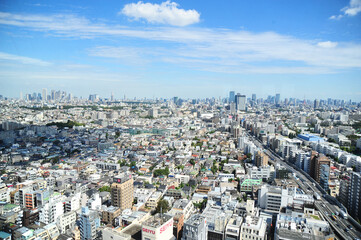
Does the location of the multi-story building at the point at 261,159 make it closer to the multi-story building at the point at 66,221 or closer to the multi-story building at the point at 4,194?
the multi-story building at the point at 66,221

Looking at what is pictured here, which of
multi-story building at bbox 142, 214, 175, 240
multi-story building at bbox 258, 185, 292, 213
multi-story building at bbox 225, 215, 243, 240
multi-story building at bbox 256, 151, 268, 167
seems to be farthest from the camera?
multi-story building at bbox 256, 151, 268, 167

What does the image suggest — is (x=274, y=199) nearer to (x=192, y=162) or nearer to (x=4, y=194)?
(x=192, y=162)

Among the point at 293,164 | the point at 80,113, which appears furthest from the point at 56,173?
the point at 80,113

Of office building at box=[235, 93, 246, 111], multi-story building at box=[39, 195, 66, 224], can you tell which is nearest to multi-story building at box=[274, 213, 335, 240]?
multi-story building at box=[39, 195, 66, 224]

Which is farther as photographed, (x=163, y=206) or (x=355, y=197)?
(x=355, y=197)

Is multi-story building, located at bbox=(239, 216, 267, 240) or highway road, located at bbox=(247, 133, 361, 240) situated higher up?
multi-story building, located at bbox=(239, 216, 267, 240)

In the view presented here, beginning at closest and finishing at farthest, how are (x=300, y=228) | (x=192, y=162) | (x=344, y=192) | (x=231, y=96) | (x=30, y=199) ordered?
(x=300, y=228), (x=30, y=199), (x=344, y=192), (x=192, y=162), (x=231, y=96)

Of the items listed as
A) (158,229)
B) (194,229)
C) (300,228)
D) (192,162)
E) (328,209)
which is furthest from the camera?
(192,162)

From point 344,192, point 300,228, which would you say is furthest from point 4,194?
point 344,192

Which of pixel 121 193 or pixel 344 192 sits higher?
pixel 121 193

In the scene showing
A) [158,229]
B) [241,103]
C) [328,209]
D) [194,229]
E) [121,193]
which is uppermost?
[241,103]

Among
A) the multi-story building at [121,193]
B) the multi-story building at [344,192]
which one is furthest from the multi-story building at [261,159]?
the multi-story building at [121,193]

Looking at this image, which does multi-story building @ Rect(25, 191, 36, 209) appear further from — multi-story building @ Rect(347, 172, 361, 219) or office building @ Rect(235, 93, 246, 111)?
office building @ Rect(235, 93, 246, 111)
